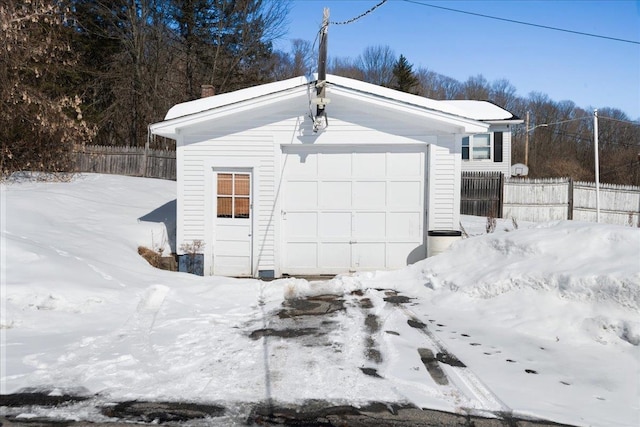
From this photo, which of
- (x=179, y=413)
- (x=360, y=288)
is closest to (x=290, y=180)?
(x=360, y=288)

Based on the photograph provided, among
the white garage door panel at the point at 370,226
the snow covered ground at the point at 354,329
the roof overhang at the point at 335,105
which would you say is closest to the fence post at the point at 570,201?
the roof overhang at the point at 335,105

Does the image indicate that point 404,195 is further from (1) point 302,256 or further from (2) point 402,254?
(1) point 302,256

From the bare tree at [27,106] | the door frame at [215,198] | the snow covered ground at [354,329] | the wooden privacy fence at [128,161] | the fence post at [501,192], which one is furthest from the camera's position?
the wooden privacy fence at [128,161]

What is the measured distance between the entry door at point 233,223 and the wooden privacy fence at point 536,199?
12.0 metres

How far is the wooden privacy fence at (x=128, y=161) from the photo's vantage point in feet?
67.4

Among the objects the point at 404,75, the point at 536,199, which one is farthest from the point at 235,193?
the point at 404,75

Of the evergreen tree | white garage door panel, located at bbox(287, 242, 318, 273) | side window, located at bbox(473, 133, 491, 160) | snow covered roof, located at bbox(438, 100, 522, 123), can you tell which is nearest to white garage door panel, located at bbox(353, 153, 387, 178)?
white garage door panel, located at bbox(287, 242, 318, 273)

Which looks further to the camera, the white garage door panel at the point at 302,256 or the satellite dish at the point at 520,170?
the satellite dish at the point at 520,170

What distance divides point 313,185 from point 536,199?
13.2 m

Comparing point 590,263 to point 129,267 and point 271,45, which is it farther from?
point 271,45

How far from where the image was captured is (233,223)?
9703 millimetres

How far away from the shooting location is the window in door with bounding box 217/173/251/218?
966 cm

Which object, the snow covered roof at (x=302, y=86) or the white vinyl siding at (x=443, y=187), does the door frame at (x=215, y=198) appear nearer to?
the snow covered roof at (x=302, y=86)

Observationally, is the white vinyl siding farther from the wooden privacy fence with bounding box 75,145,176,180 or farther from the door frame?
the wooden privacy fence with bounding box 75,145,176,180
